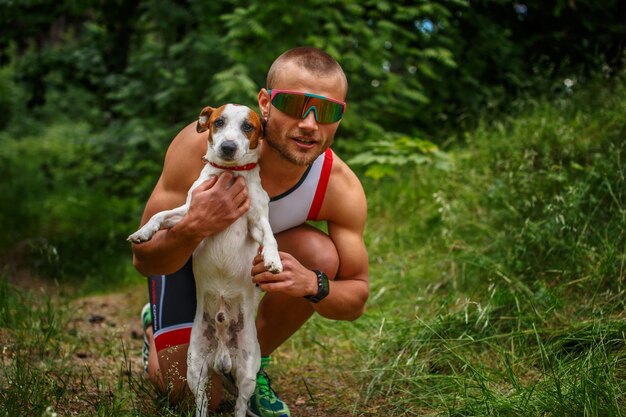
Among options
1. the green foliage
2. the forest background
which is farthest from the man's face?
the green foliage

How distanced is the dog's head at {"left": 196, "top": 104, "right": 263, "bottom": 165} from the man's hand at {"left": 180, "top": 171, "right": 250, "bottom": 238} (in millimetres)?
87

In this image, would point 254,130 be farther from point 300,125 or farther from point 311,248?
point 311,248

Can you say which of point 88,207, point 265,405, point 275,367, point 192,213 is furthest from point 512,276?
point 88,207

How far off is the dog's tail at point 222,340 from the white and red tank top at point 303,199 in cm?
41

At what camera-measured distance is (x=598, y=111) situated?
428cm

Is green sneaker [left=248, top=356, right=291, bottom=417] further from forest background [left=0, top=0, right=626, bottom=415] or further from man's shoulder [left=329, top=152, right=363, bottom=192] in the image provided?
man's shoulder [left=329, top=152, right=363, bottom=192]

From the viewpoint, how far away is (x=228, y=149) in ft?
7.02

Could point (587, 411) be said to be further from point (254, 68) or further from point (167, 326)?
point (254, 68)

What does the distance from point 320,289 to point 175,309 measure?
0.67 metres

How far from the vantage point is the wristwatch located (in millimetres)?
2355

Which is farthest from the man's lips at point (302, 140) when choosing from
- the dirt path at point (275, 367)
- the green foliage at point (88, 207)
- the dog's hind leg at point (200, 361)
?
the green foliage at point (88, 207)

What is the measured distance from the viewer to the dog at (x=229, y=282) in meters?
2.24

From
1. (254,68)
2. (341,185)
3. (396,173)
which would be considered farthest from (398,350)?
(254,68)

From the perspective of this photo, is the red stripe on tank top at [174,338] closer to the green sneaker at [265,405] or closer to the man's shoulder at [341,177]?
the green sneaker at [265,405]
